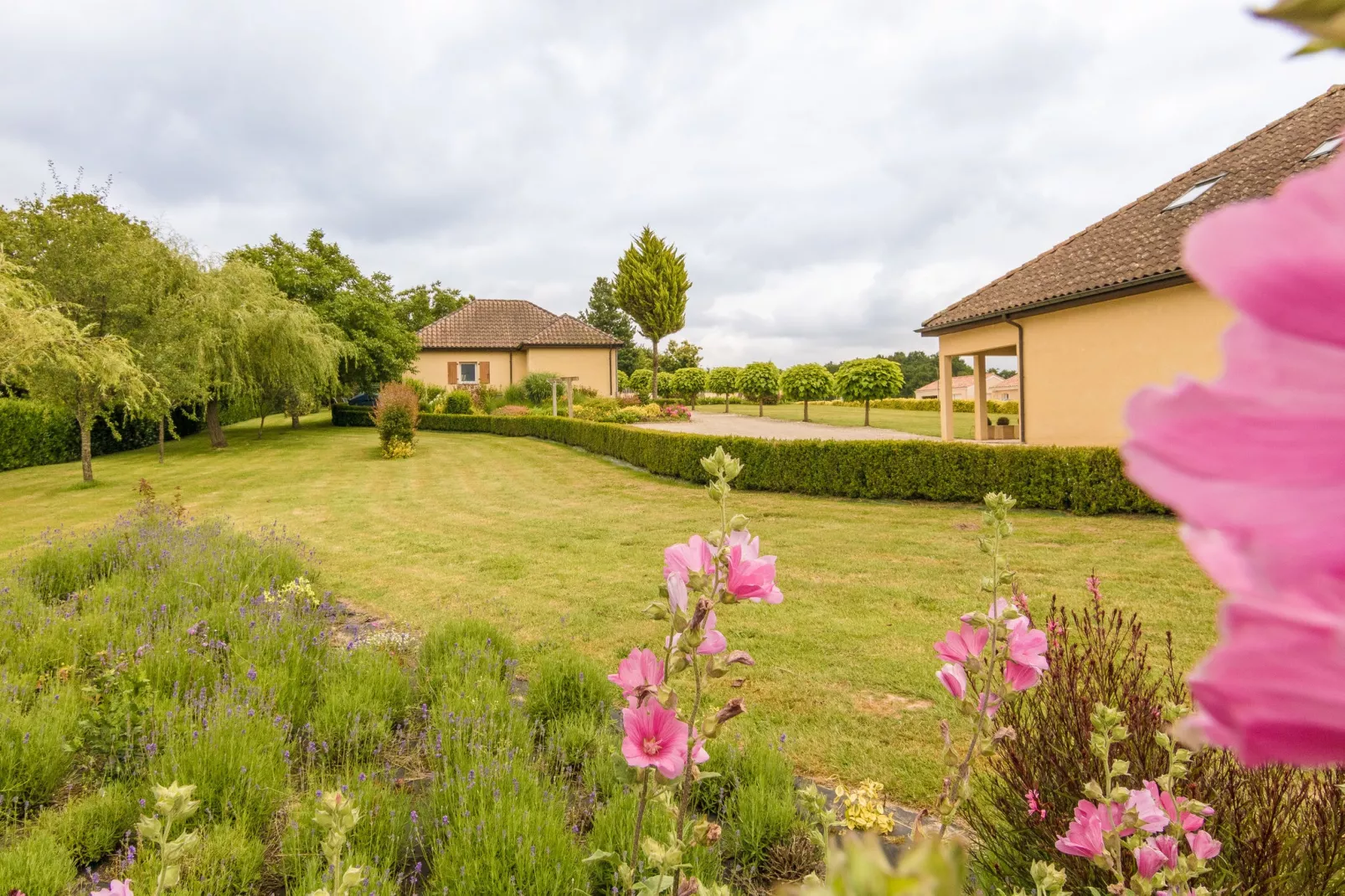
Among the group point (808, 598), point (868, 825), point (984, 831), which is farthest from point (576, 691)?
point (808, 598)

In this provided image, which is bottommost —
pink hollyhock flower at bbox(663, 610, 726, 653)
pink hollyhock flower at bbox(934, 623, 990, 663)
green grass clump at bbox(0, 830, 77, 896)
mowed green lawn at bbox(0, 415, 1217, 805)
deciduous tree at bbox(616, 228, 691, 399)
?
mowed green lawn at bbox(0, 415, 1217, 805)

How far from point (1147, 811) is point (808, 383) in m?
27.9

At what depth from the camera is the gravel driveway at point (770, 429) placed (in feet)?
64.7

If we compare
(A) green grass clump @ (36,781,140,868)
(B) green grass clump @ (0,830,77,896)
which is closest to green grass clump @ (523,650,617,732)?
(A) green grass clump @ (36,781,140,868)

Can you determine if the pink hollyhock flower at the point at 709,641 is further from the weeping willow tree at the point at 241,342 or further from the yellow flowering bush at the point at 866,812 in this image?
the weeping willow tree at the point at 241,342

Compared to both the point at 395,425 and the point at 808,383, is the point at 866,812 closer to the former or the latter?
the point at 395,425

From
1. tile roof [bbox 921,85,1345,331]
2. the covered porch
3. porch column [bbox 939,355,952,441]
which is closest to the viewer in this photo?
tile roof [bbox 921,85,1345,331]

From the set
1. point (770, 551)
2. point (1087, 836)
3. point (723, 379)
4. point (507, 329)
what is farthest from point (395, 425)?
point (723, 379)

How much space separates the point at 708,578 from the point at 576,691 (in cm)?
305

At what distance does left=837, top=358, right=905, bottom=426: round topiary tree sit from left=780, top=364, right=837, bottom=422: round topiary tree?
2623 mm

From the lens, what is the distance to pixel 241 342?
19.3 meters

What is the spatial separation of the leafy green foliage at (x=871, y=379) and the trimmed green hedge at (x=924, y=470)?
12.2m

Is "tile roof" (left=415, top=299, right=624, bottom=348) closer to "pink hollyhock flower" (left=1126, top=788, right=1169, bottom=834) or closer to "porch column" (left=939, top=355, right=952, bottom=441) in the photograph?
"porch column" (left=939, top=355, right=952, bottom=441)

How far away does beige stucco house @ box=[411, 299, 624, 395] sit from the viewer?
32.8 m
